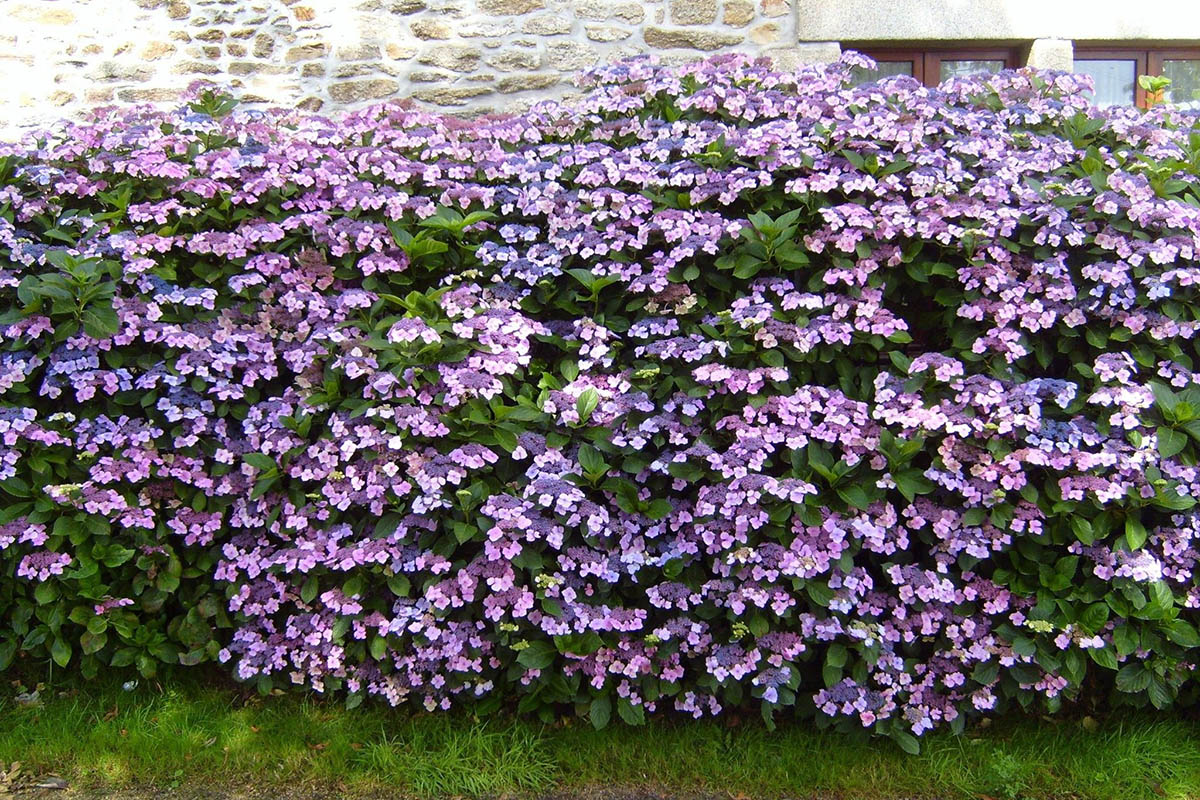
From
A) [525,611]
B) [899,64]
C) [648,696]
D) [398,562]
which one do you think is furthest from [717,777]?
[899,64]

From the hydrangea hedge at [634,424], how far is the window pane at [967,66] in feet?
9.42

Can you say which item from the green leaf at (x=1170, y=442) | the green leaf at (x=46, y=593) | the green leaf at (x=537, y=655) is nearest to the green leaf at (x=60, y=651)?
the green leaf at (x=46, y=593)

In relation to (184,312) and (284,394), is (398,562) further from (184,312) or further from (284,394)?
(184,312)

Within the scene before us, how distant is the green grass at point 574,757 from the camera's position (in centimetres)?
274

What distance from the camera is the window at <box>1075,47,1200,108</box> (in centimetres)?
597

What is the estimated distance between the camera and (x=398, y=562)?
2775mm

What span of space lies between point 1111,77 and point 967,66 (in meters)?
0.95

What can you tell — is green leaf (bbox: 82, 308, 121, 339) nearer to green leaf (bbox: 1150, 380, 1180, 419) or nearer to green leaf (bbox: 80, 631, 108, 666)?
green leaf (bbox: 80, 631, 108, 666)

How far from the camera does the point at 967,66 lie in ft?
19.6

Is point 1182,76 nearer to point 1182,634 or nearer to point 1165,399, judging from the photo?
point 1165,399

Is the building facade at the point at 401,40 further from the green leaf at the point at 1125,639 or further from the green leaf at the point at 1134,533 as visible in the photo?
the green leaf at the point at 1125,639

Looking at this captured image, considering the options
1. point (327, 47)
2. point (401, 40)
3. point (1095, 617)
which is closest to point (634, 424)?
point (1095, 617)

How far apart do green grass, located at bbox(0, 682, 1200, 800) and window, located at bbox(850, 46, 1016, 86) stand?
427 centimetres

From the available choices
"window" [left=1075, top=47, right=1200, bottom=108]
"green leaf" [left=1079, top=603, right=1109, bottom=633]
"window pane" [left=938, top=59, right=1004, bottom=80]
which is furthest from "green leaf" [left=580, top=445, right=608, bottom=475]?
"window" [left=1075, top=47, right=1200, bottom=108]
